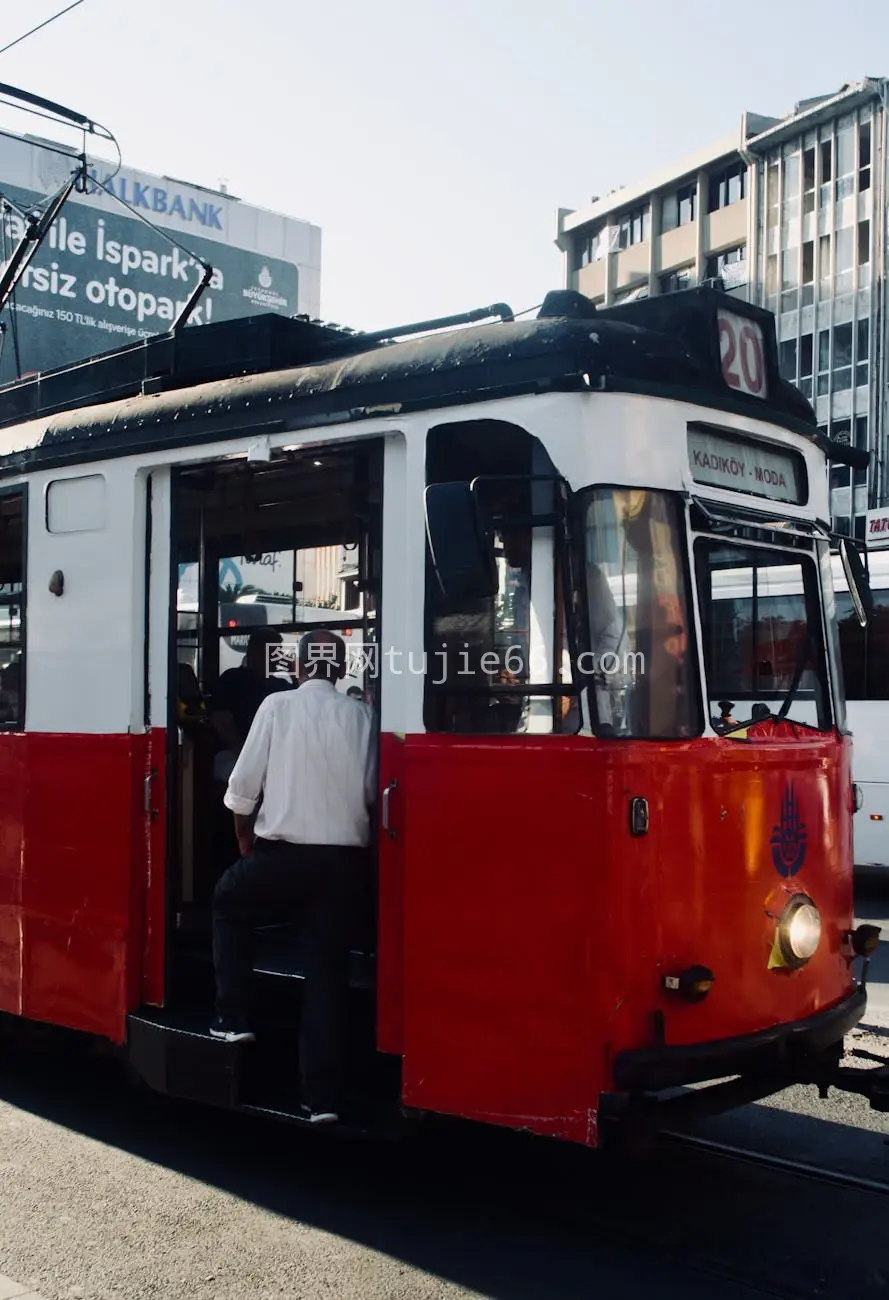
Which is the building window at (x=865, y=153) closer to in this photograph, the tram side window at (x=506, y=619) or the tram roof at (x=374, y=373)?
the tram roof at (x=374, y=373)

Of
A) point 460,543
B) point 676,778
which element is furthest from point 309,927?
point 460,543

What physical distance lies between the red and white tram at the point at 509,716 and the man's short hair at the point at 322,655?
A: 0.13 meters

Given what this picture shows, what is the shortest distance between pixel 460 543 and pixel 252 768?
1.43m

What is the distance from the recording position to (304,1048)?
516cm

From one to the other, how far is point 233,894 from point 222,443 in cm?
181

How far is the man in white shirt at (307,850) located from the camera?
17.2ft

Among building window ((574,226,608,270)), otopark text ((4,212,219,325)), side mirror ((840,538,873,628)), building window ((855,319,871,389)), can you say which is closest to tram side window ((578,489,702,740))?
side mirror ((840,538,873,628))

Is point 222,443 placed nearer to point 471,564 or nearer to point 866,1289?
point 471,564

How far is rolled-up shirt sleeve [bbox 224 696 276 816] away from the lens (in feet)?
17.7

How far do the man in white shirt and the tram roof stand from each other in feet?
3.88

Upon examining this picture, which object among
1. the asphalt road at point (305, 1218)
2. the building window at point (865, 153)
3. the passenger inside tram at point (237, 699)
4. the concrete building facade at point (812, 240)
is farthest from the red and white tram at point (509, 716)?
the building window at point (865, 153)

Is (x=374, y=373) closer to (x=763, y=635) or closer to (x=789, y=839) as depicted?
(x=763, y=635)

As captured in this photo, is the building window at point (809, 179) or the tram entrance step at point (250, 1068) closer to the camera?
the tram entrance step at point (250, 1068)

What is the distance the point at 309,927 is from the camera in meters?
5.30
